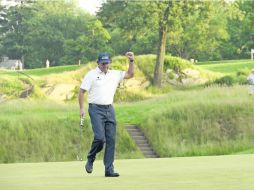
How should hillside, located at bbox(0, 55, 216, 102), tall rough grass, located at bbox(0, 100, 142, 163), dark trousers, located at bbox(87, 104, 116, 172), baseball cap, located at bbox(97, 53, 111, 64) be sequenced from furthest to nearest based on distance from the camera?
1. hillside, located at bbox(0, 55, 216, 102)
2. tall rough grass, located at bbox(0, 100, 142, 163)
3. dark trousers, located at bbox(87, 104, 116, 172)
4. baseball cap, located at bbox(97, 53, 111, 64)

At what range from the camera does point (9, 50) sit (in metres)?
108

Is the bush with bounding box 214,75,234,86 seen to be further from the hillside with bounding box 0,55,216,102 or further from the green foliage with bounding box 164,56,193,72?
the green foliage with bounding box 164,56,193,72

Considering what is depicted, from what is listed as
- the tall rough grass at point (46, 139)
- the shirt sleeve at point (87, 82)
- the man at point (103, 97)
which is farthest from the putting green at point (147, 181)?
the tall rough grass at point (46, 139)

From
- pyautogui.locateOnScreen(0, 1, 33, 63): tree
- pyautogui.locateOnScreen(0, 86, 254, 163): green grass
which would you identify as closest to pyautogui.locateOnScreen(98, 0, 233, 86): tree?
pyautogui.locateOnScreen(0, 86, 254, 163): green grass

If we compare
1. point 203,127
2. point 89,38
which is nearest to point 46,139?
point 203,127

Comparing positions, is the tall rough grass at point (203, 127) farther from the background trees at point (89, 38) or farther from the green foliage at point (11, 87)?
the background trees at point (89, 38)

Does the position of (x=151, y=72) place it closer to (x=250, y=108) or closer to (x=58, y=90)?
(x=58, y=90)

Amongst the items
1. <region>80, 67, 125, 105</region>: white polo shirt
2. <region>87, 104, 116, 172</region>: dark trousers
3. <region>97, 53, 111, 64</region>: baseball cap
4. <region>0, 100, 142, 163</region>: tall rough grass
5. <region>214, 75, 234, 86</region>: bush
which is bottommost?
<region>0, 100, 142, 163</region>: tall rough grass

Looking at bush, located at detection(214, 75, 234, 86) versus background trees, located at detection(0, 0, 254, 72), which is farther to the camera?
background trees, located at detection(0, 0, 254, 72)

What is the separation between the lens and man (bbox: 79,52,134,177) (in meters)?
13.1

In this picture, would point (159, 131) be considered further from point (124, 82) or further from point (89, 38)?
point (89, 38)

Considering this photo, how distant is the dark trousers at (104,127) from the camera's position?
43.5 ft

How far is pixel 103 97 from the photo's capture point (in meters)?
13.2

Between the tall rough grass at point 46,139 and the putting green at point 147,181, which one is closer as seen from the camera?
the putting green at point 147,181
